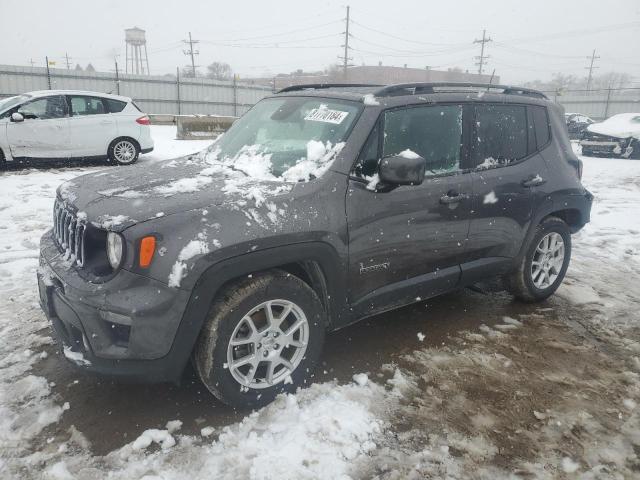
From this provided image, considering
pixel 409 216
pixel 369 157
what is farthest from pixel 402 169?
pixel 409 216

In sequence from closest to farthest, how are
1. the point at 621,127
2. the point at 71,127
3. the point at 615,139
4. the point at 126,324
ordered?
the point at 126,324 < the point at 71,127 < the point at 615,139 < the point at 621,127

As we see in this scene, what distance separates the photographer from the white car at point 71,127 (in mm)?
9539

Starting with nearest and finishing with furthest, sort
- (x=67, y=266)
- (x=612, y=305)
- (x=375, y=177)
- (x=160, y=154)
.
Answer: (x=67, y=266)
(x=375, y=177)
(x=612, y=305)
(x=160, y=154)

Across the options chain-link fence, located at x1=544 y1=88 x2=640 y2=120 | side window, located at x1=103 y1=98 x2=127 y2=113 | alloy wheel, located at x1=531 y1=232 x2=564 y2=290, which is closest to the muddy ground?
alloy wheel, located at x1=531 y1=232 x2=564 y2=290

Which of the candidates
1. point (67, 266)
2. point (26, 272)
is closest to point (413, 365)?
point (67, 266)

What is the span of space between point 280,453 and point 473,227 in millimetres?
2108

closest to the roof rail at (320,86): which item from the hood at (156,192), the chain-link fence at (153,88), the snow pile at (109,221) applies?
the hood at (156,192)

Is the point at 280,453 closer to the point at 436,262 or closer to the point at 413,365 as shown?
the point at 413,365

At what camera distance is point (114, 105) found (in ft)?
34.8

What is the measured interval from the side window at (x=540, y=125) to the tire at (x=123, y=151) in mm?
9125

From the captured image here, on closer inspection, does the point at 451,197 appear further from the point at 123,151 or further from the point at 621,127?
the point at 621,127

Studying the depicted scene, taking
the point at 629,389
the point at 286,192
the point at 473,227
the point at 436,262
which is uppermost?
the point at 286,192

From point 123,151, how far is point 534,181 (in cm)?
945

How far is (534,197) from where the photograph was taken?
153 inches
